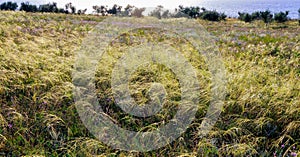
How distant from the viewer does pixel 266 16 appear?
29125 mm

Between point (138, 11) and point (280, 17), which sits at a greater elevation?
point (138, 11)

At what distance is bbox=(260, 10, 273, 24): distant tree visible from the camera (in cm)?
2901

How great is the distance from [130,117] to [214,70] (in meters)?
2.16

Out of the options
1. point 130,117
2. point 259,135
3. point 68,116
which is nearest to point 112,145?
point 130,117

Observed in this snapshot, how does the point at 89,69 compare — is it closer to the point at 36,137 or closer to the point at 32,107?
the point at 32,107

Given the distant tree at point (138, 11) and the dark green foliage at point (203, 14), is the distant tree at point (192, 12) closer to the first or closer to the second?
the dark green foliage at point (203, 14)

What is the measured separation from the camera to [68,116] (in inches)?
144

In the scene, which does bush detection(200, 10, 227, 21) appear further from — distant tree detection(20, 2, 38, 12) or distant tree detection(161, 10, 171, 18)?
distant tree detection(20, 2, 38, 12)

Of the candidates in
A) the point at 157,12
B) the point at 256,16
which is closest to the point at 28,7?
the point at 157,12

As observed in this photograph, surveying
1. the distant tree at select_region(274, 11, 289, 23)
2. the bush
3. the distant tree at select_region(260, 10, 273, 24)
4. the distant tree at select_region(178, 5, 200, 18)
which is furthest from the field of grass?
the distant tree at select_region(178, 5, 200, 18)

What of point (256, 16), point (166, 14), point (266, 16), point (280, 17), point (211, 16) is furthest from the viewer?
point (256, 16)

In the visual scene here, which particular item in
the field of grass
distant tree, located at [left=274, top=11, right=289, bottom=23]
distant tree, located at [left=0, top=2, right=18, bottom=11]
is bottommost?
the field of grass

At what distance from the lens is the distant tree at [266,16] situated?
95.2ft

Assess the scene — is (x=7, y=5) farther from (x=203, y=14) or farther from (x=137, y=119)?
(x=137, y=119)
